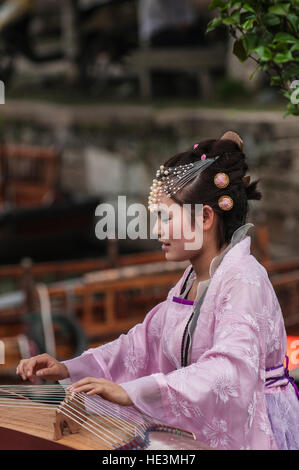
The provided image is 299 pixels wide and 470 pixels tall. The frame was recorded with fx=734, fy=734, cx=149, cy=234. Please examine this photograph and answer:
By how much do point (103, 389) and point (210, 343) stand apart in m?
0.31

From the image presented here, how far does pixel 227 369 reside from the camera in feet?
5.27

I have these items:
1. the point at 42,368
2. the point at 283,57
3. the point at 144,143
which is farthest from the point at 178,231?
the point at 144,143

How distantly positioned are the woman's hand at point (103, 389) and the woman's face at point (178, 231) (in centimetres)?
39

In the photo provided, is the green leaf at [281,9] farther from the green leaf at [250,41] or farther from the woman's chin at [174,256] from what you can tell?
the woman's chin at [174,256]

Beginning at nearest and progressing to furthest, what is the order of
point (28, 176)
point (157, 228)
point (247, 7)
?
point (157, 228)
point (247, 7)
point (28, 176)

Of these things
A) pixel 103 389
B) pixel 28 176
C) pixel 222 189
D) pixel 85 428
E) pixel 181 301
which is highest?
pixel 28 176

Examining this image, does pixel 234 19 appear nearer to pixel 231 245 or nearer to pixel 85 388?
pixel 231 245

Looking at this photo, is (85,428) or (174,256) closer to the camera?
(85,428)

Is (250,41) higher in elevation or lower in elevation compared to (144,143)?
lower

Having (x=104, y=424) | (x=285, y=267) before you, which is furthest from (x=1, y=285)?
(x=104, y=424)

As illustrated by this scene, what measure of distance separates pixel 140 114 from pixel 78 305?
692 centimetres

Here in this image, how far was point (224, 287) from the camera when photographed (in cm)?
173

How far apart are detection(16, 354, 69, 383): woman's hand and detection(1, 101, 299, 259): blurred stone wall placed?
16.8ft
